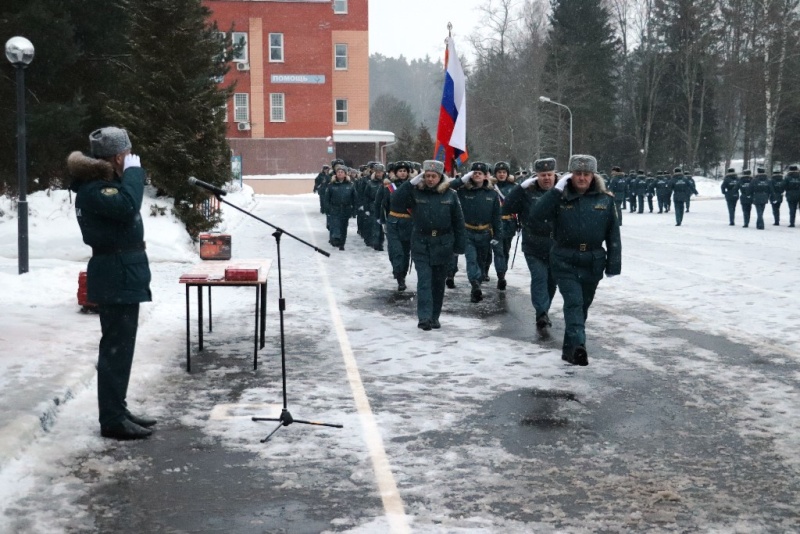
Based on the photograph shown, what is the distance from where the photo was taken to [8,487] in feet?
17.1

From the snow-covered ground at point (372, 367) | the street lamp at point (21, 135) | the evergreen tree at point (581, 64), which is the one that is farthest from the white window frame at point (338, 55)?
the street lamp at point (21, 135)

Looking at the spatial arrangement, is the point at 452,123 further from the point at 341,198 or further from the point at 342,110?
the point at 342,110

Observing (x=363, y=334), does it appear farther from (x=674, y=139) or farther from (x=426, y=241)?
(x=674, y=139)

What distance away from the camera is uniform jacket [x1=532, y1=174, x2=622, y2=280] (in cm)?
833

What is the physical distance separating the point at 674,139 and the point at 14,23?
59004 millimetres

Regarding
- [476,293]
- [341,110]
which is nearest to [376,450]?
[476,293]

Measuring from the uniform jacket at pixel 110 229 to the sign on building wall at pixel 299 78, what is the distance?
184 feet

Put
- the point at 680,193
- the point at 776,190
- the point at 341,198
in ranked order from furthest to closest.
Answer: the point at 680,193 < the point at 776,190 < the point at 341,198

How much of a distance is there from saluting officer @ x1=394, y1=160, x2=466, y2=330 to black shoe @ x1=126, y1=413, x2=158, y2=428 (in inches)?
177

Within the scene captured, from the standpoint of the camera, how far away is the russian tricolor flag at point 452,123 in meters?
13.9

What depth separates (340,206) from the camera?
21656 mm

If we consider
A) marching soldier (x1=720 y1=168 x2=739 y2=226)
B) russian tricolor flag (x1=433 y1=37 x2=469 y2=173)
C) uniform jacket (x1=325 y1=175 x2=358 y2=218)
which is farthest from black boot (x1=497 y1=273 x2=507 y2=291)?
marching soldier (x1=720 y1=168 x2=739 y2=226)

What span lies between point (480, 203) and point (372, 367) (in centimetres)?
503

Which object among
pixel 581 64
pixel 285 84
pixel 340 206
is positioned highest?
pixel 581 64
